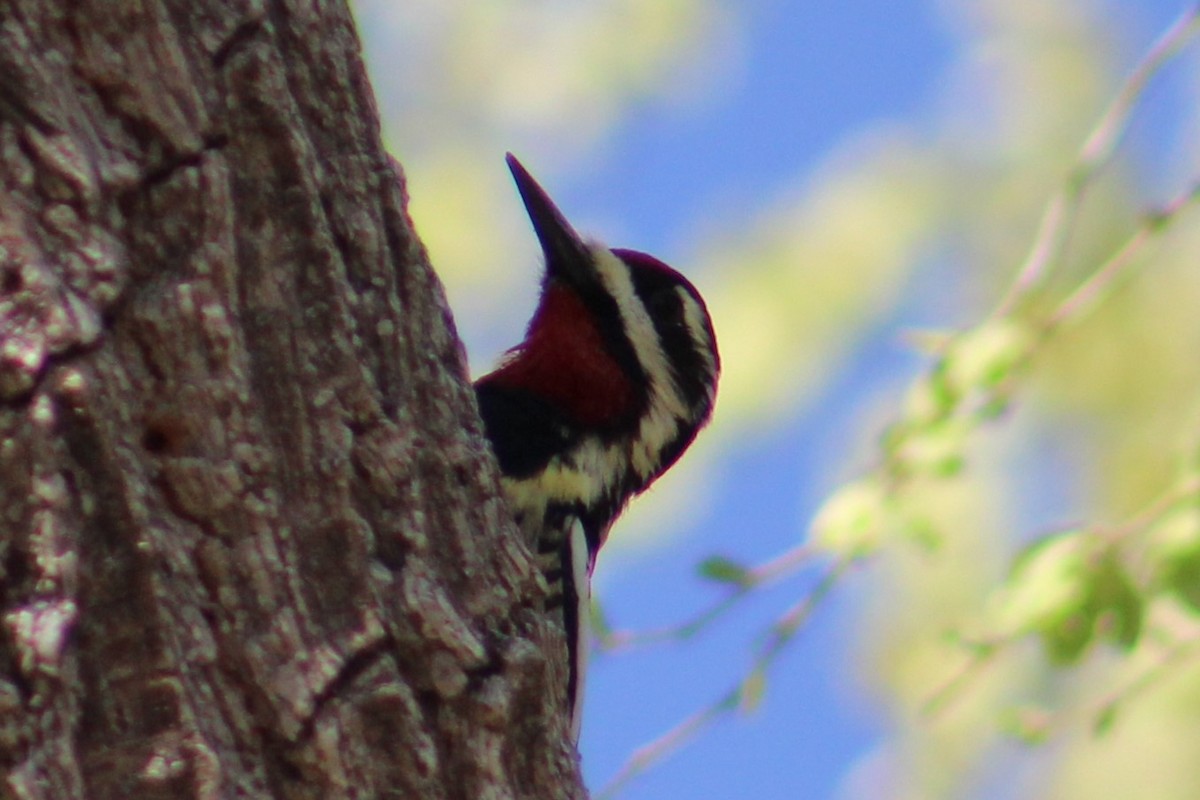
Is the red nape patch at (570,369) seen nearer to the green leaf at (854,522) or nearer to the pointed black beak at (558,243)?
the pointed black beak at (558,243)

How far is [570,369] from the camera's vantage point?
322cm

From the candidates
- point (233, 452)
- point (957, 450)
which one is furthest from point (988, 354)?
point (233, 452)

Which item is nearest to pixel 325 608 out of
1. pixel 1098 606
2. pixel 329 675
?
pixel 329 675

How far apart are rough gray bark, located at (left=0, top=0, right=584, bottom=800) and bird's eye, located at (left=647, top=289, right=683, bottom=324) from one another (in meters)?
1.26

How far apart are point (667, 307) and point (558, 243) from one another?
0.84 feet

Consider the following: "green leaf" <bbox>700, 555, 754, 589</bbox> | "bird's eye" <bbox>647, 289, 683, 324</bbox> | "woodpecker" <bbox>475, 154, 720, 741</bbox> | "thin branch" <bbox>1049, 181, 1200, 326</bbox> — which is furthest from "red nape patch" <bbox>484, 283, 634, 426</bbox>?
"thin branch" <bbox>1049, 181, 1200, 326</bbox>

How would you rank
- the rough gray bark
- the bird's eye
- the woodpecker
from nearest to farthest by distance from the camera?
the rough gray bark, the woodpecker, the bird's eye

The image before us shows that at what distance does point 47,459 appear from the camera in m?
1.74

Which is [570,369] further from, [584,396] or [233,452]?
[233,452]

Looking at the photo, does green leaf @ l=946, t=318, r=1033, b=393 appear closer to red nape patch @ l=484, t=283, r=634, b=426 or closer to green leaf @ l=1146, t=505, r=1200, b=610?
green leaf @ l=1146, t=505, r=1200, b=610

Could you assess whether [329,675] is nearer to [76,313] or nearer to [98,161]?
[76,313]

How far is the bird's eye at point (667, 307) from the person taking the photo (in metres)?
3.49

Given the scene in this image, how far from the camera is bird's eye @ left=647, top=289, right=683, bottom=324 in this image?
3.49m

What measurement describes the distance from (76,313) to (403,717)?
55 cm
